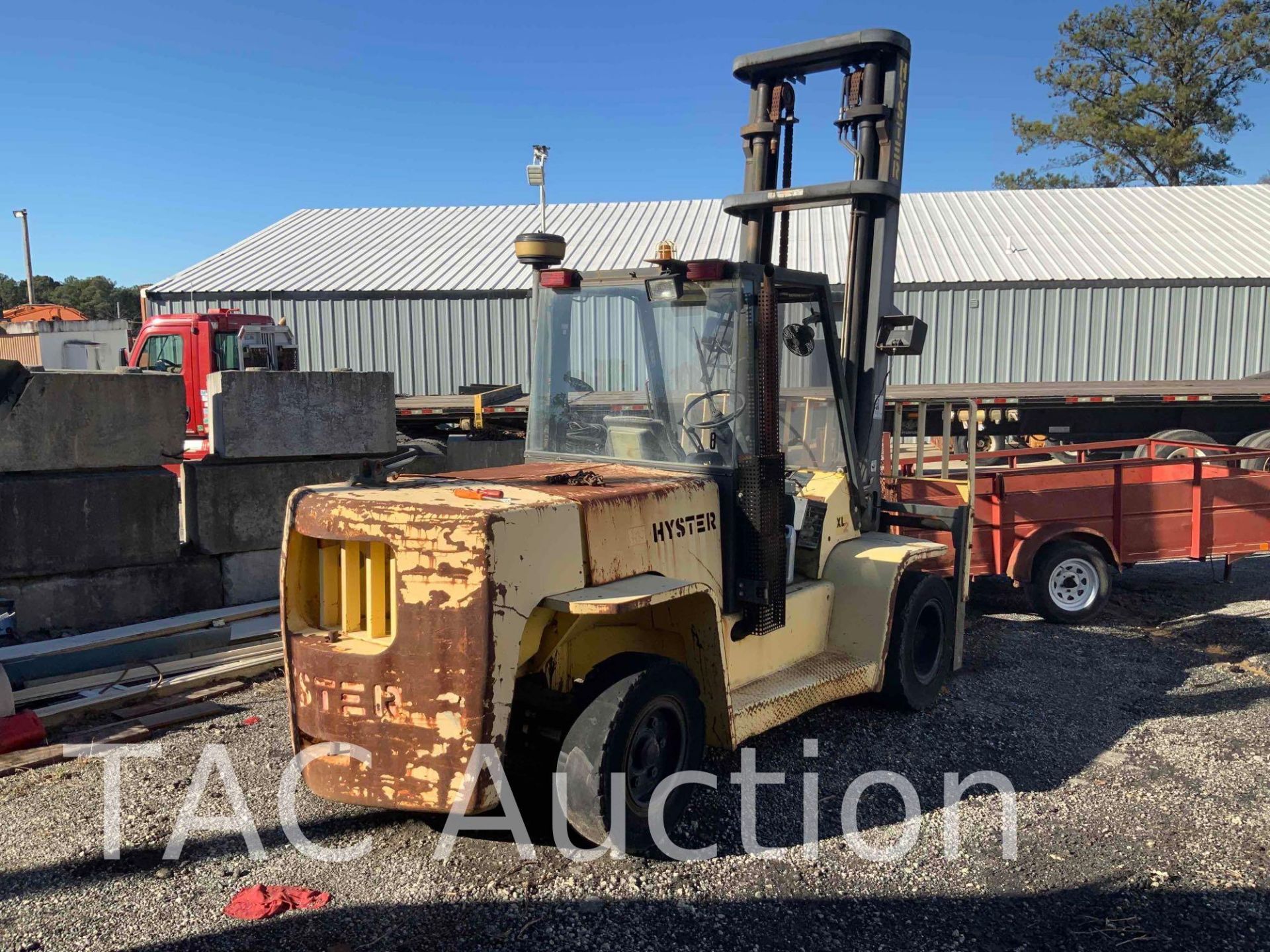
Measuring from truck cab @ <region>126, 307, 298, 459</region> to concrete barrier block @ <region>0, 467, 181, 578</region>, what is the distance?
223 inches

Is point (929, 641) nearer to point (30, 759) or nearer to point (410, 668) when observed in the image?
point (410, 668)

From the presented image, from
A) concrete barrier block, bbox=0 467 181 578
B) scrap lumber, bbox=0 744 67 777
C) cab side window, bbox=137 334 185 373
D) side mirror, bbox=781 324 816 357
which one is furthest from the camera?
cab side window, bbox=137 334 185 373

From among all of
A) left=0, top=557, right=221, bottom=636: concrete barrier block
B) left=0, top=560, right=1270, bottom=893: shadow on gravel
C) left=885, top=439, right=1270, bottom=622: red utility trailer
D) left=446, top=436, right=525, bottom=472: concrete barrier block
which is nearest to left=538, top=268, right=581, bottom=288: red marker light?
left=0, top=560, right=1270, bottom=893: shadow on gravel

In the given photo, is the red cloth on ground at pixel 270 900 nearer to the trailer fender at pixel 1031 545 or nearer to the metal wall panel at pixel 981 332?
the trailer fender at pixel 1031 545

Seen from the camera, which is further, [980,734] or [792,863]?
[980,734]

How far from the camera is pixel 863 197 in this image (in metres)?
5.90

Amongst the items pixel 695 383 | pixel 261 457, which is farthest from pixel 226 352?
pixel 695 383

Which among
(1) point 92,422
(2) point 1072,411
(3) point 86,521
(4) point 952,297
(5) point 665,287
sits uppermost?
(4) point 952,297

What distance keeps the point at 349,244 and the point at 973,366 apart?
15.4 m

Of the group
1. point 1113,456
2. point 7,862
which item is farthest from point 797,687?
point 1113,456

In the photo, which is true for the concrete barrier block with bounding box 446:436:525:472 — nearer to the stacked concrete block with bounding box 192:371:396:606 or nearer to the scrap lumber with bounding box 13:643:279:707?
the stacked concrete block with bounding box 192:371:396:606

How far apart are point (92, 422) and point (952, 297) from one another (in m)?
18.3

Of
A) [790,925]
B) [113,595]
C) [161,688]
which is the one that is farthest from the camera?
[113,595]

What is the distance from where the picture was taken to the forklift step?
15.4 ft
